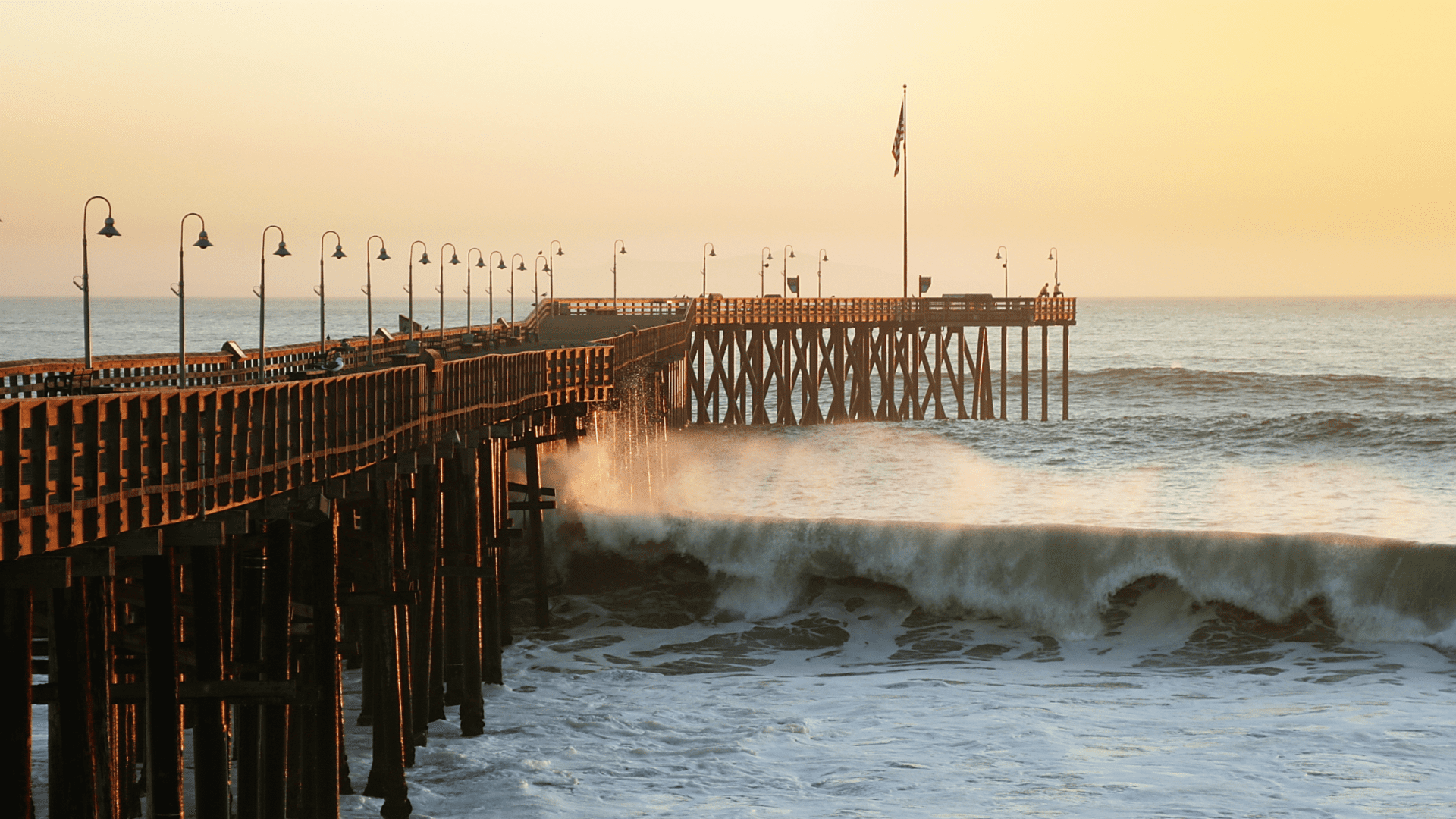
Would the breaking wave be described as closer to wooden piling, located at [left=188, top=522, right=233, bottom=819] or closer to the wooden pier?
the wooden pier

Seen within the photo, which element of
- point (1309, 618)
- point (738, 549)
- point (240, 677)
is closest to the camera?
point (240, 677)

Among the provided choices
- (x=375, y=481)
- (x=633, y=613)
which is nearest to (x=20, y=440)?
(x=375, y=481)

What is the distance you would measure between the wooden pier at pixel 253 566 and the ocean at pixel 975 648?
218cm

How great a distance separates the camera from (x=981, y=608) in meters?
34.4

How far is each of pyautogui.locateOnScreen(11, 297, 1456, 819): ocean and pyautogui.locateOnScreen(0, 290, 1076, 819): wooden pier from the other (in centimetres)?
218

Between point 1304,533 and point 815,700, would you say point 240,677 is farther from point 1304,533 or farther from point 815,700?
point 1304,533

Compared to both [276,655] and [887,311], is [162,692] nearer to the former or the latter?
[276,655]

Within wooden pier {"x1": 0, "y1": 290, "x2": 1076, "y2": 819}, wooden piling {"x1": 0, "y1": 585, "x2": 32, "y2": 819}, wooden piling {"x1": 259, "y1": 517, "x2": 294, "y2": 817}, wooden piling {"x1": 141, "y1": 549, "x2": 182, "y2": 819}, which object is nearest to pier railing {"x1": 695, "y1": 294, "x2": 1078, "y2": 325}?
wooden pier {"x1": 0, "y1": 290, "x2": 1076, "y2": 819}

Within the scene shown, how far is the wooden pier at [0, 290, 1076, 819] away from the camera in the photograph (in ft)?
39.8

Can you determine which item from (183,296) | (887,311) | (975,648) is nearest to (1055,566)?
(975,648)

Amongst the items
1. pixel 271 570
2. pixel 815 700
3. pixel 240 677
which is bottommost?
pixel 815 700

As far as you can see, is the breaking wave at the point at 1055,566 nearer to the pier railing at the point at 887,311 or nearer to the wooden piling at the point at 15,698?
the wooden piling at the point at 15,698

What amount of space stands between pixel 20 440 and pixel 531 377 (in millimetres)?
18554

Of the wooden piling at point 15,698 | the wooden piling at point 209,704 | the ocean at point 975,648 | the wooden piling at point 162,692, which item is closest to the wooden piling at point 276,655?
the wooden piling at point 209,704
